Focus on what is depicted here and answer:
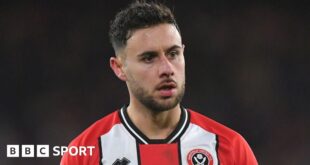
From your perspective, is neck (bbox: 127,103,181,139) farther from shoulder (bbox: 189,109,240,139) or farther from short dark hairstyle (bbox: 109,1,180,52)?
short dark hairstyle (bbox: 109,1,180,52)

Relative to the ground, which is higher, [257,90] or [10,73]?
[10,73]

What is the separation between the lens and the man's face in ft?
4.82

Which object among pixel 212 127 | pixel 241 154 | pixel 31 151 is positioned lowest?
pixel 241 154

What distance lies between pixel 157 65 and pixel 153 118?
19 centimetres

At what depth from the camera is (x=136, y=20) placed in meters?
1.55

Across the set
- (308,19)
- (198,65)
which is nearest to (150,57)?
(198,65)

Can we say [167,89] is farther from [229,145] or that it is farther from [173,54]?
[229,145]

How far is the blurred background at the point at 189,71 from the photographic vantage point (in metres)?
4.13

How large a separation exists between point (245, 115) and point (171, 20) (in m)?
2.76

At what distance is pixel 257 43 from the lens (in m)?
4.35

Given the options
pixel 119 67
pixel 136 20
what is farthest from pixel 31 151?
pixel 136 20

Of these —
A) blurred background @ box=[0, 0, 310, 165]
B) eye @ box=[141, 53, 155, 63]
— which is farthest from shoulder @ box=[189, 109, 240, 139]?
blurred background @ box=[0, 0, 310, 165]

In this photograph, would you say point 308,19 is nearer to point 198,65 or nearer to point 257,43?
point 257,43

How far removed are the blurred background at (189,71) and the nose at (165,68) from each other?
2662mm
